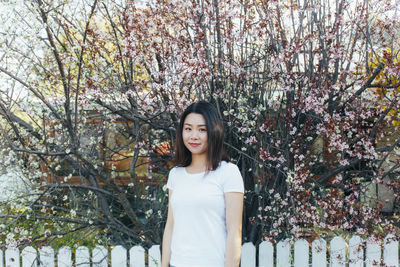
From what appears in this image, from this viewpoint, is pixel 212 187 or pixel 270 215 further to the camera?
pixel 270 215

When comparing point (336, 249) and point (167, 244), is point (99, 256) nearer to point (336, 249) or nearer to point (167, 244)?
point (167, 244)

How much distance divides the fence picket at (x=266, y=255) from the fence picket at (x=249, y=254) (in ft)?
0.23

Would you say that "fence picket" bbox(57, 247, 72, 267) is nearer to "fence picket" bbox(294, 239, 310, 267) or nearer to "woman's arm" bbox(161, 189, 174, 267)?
"woman's arm" bbox(161, 189, 174, 267)

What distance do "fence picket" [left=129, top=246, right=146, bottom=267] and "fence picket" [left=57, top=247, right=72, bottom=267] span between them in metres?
0.61

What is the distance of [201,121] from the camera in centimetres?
229

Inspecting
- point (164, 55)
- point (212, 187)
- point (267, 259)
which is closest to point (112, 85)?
point (164, 55)

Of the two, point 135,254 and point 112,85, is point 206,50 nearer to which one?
point 112,85

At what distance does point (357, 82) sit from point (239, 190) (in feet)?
7.02

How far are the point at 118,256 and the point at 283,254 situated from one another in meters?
1.56

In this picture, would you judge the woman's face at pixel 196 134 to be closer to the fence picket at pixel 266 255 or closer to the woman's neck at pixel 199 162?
the woman's neck at pixel 199 162

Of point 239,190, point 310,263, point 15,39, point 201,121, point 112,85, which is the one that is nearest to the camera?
point 239,190

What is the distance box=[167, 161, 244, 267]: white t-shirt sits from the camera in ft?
7.04

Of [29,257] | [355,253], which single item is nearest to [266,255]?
[355,253]

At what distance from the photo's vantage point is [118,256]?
353 cm
